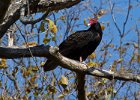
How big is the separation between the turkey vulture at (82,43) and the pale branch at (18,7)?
3.35 ft

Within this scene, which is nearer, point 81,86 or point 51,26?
point 81,86

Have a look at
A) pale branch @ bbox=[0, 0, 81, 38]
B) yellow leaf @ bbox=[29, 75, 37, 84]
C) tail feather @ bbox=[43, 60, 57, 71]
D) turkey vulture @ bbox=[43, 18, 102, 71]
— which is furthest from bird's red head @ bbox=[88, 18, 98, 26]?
pale branch @ bbox=[0, 0, 81, 38]

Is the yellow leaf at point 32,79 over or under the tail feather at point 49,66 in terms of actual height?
under

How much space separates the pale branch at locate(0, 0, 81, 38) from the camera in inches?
129

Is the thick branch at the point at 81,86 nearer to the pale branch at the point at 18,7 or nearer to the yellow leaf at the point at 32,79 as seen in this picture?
the pale branch at the point at 18,7

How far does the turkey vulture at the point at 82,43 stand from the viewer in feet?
15.5

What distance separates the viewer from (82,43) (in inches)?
199

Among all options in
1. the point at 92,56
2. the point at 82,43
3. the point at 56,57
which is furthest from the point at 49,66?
the point at 92,56

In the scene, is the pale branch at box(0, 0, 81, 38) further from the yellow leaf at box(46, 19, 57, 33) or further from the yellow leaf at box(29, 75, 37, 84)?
the yellow leaf at box(29, 75, 37, 84)

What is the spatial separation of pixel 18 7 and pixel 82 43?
1.75 meters

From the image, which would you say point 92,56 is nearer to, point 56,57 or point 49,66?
point 49,66

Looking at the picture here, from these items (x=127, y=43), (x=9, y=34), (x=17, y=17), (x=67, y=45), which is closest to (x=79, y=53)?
(x=67, y=45)

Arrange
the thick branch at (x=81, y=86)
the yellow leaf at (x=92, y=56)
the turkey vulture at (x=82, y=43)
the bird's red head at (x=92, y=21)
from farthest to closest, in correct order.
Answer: the bird's red head at (x=92, y=21)
the yellow leaf at (x=92, y=56)
the turkey vulture at (x=82, y=43)
the thick branch at (x=81, y=86)

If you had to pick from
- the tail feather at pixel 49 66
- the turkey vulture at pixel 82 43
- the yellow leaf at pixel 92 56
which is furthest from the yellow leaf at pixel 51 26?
the yellow leaf at pixel 92 56
